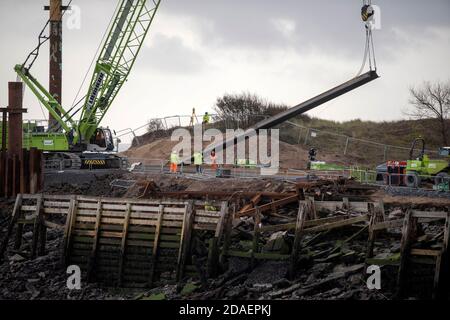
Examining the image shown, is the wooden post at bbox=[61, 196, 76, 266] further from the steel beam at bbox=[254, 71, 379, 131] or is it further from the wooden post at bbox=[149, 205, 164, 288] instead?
the steel beam at bbox=[254, 71, 379, 131]

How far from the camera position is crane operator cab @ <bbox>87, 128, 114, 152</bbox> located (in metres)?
37.6

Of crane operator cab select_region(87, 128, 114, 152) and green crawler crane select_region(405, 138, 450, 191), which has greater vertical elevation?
crane operator cab select_region(87, 128, 114, 152)

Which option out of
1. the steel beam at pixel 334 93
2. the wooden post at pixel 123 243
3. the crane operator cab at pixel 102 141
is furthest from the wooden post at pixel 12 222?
the steel beam at pixel 334 93

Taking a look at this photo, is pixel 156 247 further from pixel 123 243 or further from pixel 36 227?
pixel 36 227

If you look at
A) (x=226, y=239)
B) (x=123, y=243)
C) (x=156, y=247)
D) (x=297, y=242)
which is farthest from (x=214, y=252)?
(x=123, y=243)

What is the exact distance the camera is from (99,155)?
120 feet

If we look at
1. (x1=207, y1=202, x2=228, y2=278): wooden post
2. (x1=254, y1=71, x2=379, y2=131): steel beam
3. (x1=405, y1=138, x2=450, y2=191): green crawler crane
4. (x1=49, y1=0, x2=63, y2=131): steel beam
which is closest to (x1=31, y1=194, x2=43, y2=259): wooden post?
(x1=207, y1=202, x2=228, y2=278): wooden post

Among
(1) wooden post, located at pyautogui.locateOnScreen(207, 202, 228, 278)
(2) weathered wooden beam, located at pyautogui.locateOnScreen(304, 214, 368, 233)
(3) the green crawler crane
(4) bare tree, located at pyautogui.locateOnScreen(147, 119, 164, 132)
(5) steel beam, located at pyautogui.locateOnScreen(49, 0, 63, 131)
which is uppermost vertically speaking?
(5) steel beam, located at pyautogui.locateOnScreen(49, 0, 63, 131)

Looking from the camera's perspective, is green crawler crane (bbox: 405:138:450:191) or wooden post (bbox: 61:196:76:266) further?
green crawler crane (bbox: 405:138:450:191)

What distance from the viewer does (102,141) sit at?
124 feet

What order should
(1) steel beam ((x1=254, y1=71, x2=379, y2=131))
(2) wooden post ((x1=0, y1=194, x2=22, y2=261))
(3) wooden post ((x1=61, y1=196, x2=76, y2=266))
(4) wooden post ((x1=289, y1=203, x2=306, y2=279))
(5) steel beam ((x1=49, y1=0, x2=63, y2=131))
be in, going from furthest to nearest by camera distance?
1. (5) steel beam ((x1=49, y1=0, x2=63, y2=131))
2. (1) steel beam ((x1=254, y1=71, x2=379, y2=131))
3. (2) wooden post ((x1=0, y1=194, x2=22, y2=261))
4. (3) wooden post ((x1=61, y1=196, x2=76, y2=266))
5. (4) wooden post ((x1=289, y1=203, x2=306, y2=279))

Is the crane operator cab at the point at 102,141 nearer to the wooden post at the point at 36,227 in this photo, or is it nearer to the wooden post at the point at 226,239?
the wooden post at the point at 36,227

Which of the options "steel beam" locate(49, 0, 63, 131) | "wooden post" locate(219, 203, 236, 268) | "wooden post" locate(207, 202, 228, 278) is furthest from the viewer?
"steel beam" locate(49, 0, 63, 131)
